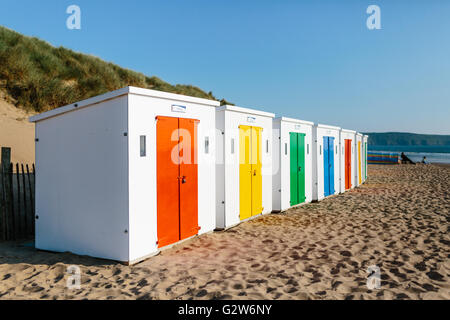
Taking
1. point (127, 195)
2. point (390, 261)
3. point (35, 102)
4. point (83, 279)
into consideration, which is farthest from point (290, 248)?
point (35, 102)

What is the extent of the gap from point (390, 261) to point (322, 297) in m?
1.87

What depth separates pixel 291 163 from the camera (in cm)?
927

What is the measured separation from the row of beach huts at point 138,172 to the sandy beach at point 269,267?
1.03ft

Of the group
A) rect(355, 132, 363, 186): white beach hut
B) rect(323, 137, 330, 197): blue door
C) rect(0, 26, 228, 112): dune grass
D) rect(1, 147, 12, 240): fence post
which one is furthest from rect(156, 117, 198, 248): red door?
rect(355, 132, 363, 186): white beach hut

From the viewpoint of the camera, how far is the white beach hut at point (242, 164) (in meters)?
6.73

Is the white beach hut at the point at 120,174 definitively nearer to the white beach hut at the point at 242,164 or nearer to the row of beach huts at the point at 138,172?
the row of beach huts at the point at 138,172

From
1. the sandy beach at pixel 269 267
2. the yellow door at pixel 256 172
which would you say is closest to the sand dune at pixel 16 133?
the sandy beach at pixel 269 267

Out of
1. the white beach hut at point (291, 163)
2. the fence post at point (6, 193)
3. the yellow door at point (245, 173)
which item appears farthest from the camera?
the white beach hut at point (291, 163)

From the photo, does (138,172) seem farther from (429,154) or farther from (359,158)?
(429,154)

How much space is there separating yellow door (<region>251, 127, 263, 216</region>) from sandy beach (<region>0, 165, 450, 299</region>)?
78 centimetres

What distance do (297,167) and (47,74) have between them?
1295 centimetres

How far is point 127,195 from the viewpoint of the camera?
4.60m

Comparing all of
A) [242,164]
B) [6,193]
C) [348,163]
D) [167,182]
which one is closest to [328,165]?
[348,163]

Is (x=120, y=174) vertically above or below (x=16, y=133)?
below
